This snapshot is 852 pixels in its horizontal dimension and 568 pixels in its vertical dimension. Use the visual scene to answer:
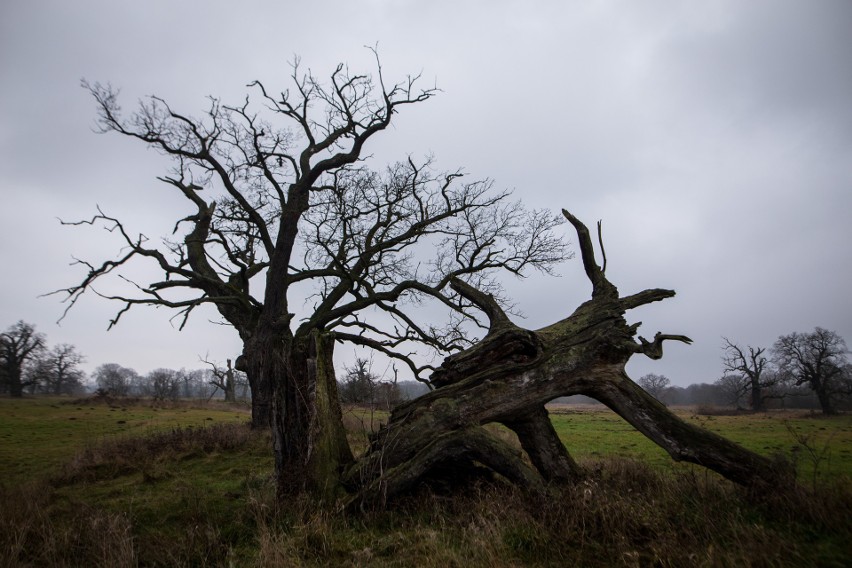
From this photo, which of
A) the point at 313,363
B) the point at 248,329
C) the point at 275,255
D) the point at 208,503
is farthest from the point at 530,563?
the point at 248,329

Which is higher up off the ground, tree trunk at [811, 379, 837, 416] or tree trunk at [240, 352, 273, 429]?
tree trunk at [240, 352, 273, 429]

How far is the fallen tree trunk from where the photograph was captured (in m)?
6.05

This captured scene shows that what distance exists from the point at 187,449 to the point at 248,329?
5122 millimetres

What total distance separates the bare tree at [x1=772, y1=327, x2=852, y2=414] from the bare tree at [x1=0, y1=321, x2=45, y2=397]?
84.5 metres

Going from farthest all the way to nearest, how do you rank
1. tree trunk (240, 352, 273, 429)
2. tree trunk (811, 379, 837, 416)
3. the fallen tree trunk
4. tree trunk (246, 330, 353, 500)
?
tree trunk (811, 379, 837, 416), tree trunk (240, 352, 273, 429), tree trunk (246, 330, 353, 500), the fallen tree trunk

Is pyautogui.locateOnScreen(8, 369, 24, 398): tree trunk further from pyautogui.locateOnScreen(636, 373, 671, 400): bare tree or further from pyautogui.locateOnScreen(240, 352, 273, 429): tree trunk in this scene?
pyautogui.locateOnScreen(636, 373, 671, 400): bare tree

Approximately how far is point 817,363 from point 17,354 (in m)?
89.5

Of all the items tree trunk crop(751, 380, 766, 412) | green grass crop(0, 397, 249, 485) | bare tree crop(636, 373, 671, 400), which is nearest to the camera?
green grass crop(0, 397, 249, 485)

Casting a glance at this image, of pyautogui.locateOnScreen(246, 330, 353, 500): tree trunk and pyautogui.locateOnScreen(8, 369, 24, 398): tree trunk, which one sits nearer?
pyautogui.locateOnScreen(246, 330, 353, 500): tree trunk

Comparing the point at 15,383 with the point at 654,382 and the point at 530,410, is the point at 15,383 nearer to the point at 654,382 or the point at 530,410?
the point at 530,410

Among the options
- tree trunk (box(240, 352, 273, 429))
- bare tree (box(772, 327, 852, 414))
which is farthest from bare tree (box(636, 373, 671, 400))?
tree trunk (box(240, 352, 273, 429))

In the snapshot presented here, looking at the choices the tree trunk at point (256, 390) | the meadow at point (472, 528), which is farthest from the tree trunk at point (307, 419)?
the tree trunk at point (256, 390)

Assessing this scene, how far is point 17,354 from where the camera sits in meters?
49.9

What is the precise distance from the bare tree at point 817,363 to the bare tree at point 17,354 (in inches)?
3328
